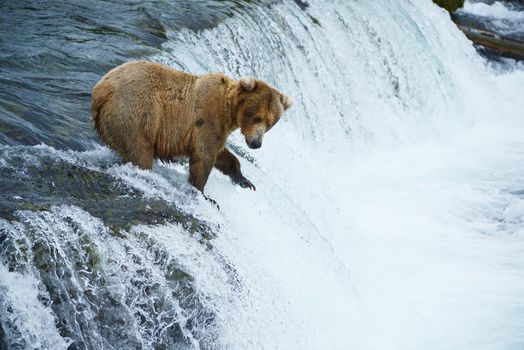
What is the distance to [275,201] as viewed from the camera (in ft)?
18.6

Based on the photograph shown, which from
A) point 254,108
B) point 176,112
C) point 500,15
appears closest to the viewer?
point 176,112

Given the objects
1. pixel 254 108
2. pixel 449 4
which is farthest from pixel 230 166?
pixel 449 4

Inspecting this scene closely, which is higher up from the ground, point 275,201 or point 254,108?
point 254,108

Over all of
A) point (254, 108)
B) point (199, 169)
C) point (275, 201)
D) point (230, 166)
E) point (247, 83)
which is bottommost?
point (275, 201)

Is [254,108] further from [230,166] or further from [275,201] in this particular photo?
[275,201]

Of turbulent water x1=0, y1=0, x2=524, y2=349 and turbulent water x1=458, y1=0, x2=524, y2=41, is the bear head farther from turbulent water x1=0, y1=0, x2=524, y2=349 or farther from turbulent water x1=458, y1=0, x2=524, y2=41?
turbulent water x1=458, y1=0, x2=524, y2=41

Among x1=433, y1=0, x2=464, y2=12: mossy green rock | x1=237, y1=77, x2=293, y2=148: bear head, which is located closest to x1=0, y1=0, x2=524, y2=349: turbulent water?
x1=237, y1=77, x2=293, y2=148: bear head

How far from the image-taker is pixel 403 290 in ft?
20.6

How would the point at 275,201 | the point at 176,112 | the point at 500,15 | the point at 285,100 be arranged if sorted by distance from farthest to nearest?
the point at 500,15 < the point at 275,201 < the point at 285,100 < the point at 176,112

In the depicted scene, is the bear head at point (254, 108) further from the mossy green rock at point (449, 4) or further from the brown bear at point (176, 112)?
the mossy green rock at point (449, 4)

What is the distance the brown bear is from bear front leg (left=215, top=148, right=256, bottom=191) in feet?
0.93

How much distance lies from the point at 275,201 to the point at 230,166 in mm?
805

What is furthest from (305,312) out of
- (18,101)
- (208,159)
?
(18,101)

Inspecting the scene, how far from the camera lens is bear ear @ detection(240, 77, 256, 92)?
447 centimetres
